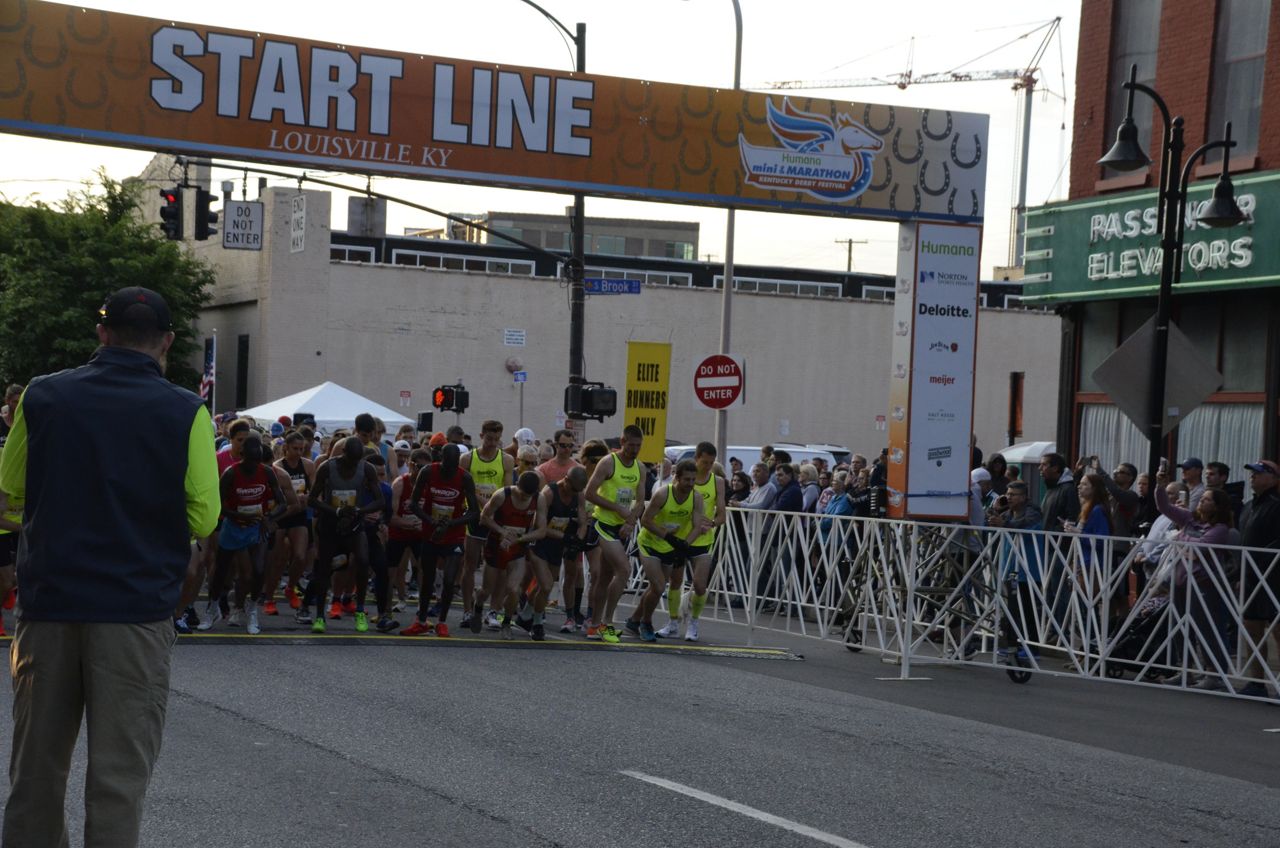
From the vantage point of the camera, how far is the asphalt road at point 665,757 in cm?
697

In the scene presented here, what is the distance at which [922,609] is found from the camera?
1396 centimetres

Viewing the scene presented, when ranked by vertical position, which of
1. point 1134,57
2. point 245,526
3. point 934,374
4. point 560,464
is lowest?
point 245,526

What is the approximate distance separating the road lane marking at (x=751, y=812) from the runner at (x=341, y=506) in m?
6.55

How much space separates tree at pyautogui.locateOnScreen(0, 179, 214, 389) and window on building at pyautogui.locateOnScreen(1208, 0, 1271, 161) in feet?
106

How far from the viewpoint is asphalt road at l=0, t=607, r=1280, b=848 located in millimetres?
6973

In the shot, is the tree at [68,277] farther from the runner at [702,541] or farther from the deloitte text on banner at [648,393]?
the runner at [702,541]

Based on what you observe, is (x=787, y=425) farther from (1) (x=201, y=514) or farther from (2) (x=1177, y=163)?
(1) (x=201, y=514)

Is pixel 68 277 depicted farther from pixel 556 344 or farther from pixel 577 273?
pixel 577 273

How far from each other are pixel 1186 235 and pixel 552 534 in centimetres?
1027

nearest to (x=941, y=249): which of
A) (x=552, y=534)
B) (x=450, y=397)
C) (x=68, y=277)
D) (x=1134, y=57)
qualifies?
(x=552, y=534)

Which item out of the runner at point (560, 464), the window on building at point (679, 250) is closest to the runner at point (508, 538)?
the runner at point (560, 464)

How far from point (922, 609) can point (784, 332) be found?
3566cm

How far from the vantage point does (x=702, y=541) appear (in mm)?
15094

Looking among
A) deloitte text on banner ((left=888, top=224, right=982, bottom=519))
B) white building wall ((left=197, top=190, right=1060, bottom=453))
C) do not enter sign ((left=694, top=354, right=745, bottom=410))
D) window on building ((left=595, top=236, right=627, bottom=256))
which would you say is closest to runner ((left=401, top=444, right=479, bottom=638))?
deloitte text on banner ((left=888, top=224, right=982, bottom=519))
